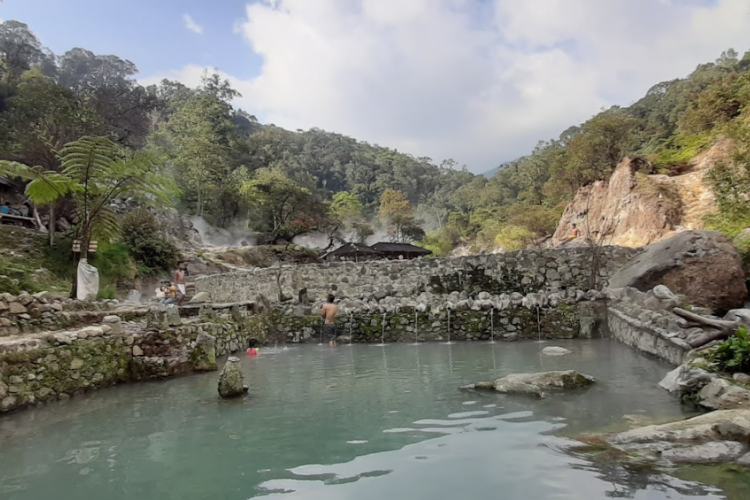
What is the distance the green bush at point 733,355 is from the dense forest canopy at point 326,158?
7526 mm

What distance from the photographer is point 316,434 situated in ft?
13.5

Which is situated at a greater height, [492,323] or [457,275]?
[457,275]

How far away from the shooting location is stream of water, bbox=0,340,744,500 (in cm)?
292

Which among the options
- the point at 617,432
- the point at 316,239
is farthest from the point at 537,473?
the point at 316,239

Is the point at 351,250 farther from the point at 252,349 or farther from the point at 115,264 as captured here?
the point at 252,349

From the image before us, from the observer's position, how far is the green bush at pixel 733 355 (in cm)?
434

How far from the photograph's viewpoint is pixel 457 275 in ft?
42.5

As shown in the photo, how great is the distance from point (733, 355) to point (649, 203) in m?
18.3

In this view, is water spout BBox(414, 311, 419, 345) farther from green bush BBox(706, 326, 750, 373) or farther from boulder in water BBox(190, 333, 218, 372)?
green bush BBox(706, 326, 750, 373)

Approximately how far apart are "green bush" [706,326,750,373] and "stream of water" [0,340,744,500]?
0.61 m

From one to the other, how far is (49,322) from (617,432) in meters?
8.03

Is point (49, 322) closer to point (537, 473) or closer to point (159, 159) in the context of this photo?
point (159, 159)

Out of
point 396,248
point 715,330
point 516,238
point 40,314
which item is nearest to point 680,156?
point 516,238

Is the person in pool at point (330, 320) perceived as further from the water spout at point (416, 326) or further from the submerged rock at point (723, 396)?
the submerged rock at point (723, 396)
